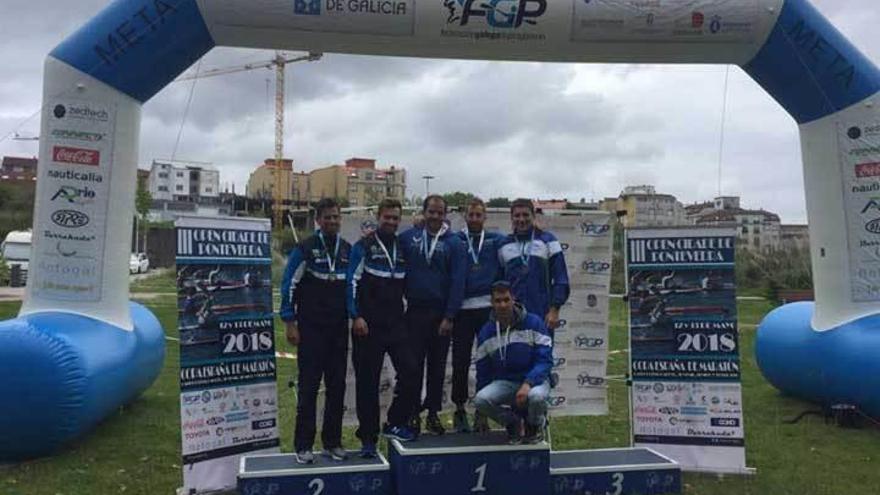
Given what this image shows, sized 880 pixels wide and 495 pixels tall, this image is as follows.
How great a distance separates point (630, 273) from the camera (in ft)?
21.7

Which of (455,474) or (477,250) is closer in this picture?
(455,474)

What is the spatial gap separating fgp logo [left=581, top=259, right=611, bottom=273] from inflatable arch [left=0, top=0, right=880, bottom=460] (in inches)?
74.9

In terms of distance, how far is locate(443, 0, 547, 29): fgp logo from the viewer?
21.9ft

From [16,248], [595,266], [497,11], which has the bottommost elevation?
[595,266]

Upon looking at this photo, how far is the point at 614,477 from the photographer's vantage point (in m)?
5.59

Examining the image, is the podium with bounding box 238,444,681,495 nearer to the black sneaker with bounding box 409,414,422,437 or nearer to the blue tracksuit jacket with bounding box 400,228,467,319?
the black sneaker with bounding box 409,414,422,437

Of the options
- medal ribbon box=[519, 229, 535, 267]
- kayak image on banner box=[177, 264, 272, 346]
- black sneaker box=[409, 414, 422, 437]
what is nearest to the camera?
kayak image on banner box=[177, 264, 272, 346]

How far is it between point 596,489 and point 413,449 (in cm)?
133

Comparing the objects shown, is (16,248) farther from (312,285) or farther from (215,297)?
(312,285)

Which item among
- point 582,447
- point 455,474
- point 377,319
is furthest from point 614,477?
point 377,319

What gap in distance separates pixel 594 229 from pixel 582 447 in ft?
6.71

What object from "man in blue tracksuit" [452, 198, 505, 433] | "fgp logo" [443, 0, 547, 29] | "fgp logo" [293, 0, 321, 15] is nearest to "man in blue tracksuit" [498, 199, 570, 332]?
"man in blue tracksuit" [452, 198, 505, 433]

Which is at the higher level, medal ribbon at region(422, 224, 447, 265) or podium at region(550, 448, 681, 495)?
medal ribbon at region(422, 224, 447, 265)

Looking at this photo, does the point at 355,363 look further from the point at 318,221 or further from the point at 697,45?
the point at 697,45
